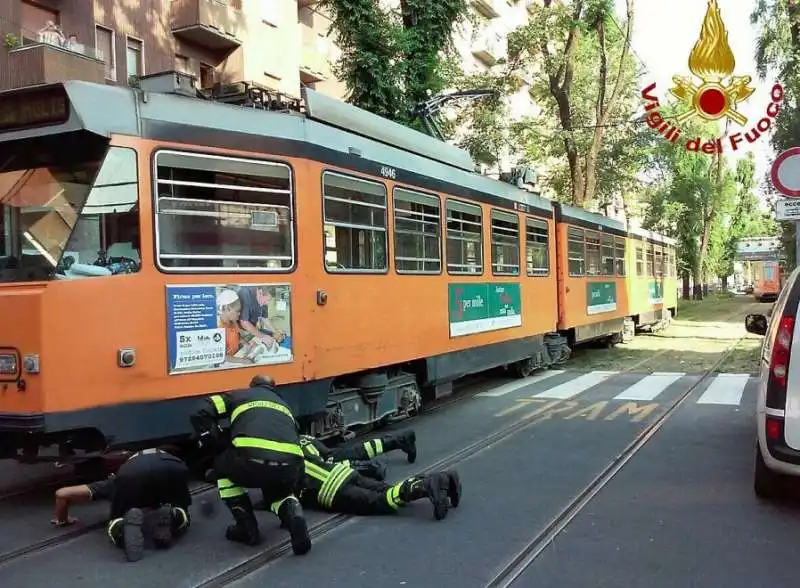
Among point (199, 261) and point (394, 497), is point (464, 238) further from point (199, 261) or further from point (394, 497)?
point (394, 497)

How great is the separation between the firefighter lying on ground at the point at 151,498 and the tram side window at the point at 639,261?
17.2m

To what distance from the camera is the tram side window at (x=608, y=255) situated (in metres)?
17.0

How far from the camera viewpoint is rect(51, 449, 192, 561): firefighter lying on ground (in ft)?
15.4

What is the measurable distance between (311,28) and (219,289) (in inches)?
862

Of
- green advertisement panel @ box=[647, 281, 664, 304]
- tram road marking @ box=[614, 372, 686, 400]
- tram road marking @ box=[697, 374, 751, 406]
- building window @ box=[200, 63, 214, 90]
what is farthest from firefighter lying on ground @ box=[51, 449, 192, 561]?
green advertisement panel @ box=[647, 281, 664, 304]

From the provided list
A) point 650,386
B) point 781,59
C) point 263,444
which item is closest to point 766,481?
point 263,444

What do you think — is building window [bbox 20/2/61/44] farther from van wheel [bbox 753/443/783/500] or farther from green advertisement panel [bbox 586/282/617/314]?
van wheel [bbox 753/443/783/500]

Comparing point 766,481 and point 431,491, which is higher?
point 431,491

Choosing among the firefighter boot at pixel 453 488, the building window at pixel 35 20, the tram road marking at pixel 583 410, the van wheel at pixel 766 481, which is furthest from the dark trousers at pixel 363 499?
the building window at pixel 35 20

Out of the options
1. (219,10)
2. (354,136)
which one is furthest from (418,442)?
(219,10)

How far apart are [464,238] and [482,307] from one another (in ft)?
3.42

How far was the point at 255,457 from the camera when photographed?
15.2 ft

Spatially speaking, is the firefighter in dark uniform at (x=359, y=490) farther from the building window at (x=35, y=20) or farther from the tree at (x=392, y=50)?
the building window at (x=35, y=20)

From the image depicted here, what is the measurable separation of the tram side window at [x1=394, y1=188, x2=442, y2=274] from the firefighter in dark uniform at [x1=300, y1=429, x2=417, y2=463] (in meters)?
2.16
